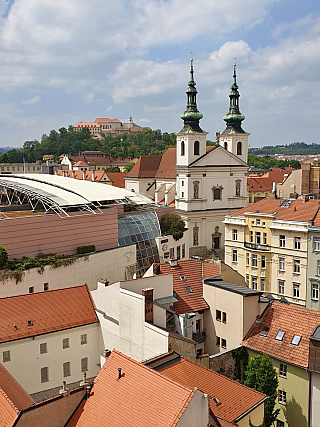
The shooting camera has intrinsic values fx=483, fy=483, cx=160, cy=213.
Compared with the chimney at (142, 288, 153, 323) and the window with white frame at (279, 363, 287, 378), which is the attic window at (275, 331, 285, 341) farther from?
the chimney at (142, 288, 153, 323)

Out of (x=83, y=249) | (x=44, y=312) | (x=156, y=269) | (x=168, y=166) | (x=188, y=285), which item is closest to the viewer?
(x=44, y=312)

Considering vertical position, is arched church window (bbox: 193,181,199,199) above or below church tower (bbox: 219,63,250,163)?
below

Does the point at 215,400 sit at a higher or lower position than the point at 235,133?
lower

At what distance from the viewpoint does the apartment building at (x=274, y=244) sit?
42.9 metres

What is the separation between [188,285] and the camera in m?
31.4

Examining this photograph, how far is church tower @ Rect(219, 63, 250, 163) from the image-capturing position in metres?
73.2

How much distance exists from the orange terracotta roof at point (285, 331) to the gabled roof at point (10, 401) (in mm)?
12832

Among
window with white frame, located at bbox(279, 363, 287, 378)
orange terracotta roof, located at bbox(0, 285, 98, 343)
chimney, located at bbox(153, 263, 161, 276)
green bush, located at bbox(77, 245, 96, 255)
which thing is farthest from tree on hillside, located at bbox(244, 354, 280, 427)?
green bush, located at bbox(77, 245, 96, 255)

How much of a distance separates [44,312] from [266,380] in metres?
13.0

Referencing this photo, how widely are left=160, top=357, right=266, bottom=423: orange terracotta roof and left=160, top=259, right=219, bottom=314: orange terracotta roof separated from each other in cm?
834

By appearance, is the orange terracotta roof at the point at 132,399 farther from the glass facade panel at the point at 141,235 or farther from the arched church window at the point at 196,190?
the arched church window at the point at 196,190

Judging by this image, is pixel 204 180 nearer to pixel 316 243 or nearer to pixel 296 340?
pixel 316 243

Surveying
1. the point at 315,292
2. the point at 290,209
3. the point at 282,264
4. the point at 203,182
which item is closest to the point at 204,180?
the point at 203,182

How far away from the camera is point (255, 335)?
26.5m
